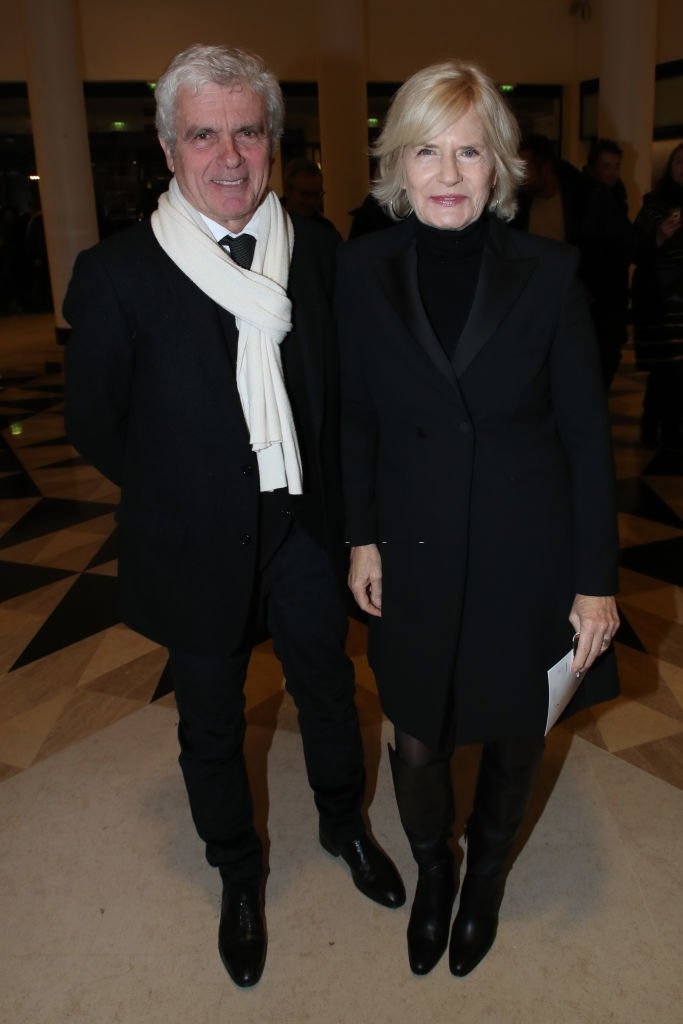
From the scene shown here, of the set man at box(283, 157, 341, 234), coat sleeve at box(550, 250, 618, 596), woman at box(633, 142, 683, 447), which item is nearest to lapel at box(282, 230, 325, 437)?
coat sleeve at box(550, 250, 618, 596)

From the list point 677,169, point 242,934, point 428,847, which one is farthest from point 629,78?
point 242,934

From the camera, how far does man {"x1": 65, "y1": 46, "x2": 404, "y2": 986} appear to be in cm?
173

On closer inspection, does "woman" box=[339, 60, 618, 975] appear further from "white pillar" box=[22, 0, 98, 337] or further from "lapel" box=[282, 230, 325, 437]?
"white pillar" box=[22, 0, 98, 337]

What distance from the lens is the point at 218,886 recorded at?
2.29 metres

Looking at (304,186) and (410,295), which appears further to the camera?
(304,186)

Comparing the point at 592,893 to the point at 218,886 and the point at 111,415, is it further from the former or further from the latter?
the point at 111,415

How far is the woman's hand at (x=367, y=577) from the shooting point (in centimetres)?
194

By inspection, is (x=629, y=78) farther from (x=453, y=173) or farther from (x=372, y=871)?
(x=372, y=871)

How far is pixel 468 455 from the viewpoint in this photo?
1.68 meters

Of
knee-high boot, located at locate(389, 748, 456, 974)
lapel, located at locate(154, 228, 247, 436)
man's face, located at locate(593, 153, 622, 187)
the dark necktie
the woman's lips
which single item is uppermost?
man's face, located at locate(593, 153, 622, 187)

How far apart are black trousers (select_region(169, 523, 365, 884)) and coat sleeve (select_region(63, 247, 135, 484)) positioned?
1.51 ft

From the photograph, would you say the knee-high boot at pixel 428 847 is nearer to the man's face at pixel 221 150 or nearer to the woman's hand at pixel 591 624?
the woman's hand at pixel 591 624

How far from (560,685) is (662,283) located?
4173mm

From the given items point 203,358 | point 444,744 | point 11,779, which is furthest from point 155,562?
point 11,779
